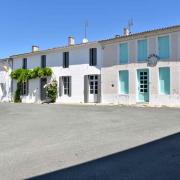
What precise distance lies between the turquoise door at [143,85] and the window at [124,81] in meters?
0.97

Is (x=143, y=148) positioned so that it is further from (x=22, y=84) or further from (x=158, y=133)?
(x=22, y=84)

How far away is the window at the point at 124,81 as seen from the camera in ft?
68.0

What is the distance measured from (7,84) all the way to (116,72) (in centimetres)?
1431

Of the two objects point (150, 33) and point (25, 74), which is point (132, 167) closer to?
point (150, 33)

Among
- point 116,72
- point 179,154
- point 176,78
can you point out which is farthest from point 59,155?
point 116,72

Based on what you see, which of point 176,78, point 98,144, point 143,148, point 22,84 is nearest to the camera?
point 143,148

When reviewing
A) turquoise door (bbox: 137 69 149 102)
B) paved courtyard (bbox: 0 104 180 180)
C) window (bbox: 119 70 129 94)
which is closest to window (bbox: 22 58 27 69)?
window (bbox: 119 70 129 94)

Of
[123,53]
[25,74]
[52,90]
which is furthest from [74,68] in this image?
[25,74]

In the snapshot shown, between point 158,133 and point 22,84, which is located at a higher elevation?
point 22,84

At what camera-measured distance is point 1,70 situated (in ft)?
104

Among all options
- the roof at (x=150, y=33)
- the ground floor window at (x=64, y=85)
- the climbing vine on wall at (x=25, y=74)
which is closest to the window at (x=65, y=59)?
the ground floor window at (x=64, y=85)

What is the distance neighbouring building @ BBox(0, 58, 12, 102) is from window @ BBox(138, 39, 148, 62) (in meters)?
15.5

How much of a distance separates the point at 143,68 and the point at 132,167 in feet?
49.5

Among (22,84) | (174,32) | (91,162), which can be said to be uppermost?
(174,32)
